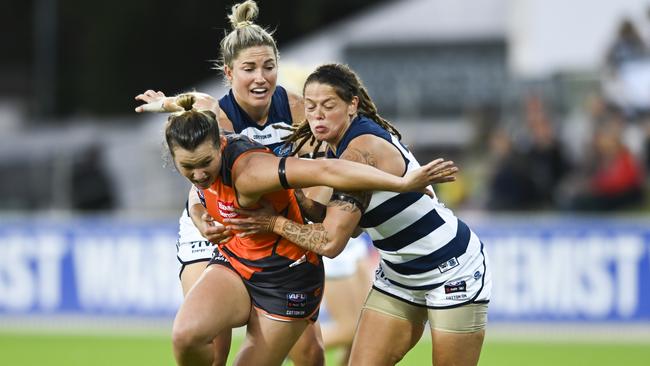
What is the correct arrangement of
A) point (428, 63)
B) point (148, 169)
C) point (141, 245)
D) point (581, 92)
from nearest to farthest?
point (141, 245) < point (581, 92) < point (148, 169) < point (428, 63)

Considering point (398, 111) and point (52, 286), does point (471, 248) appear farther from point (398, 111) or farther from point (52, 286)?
point (398, 111)

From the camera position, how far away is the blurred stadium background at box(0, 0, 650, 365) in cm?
1270

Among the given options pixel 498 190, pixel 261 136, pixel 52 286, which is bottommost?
pixel 52 286

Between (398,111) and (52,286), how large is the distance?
5921 mm

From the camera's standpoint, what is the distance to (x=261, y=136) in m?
6.79

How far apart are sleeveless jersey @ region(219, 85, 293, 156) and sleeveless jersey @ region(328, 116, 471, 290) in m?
0.60

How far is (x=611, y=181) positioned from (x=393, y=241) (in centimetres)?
844

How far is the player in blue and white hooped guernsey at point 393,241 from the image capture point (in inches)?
237

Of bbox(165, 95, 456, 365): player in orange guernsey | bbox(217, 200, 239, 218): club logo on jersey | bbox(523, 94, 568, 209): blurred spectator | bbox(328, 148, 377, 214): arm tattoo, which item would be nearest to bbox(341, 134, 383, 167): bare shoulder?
bbox(328, 148, 377, 214): arm tattoo

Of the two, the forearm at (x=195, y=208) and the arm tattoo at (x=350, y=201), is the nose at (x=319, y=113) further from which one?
the forearm at (x=195, y=208)

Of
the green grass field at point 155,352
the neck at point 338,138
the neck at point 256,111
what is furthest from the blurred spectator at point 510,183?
the neck at point 338,138

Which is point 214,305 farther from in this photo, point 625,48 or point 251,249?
point 625,48

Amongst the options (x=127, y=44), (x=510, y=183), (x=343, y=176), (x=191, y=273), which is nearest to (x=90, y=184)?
(x=510, y=183)

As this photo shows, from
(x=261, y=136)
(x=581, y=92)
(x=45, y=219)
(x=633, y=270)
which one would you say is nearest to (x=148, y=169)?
(x=45, y=219)
